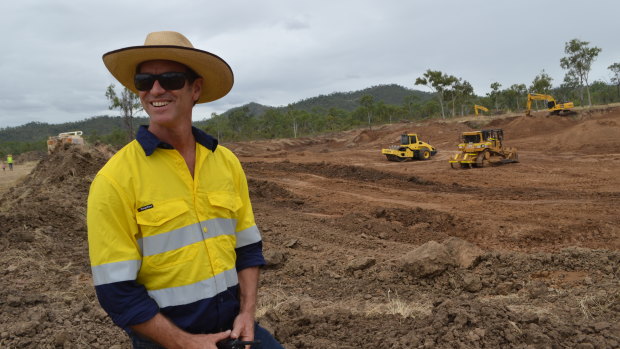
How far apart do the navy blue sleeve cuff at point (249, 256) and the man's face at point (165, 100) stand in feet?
2.05

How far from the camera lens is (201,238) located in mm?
1779

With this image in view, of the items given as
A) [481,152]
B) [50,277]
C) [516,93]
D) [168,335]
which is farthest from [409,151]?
[516,93]

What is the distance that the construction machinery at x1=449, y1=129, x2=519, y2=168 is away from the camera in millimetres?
18312

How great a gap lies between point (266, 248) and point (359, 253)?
1522 millimetres

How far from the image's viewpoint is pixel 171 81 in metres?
1.80

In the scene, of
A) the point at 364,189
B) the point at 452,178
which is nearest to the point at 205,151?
the point at 364,189

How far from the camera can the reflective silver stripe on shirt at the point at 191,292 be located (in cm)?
167

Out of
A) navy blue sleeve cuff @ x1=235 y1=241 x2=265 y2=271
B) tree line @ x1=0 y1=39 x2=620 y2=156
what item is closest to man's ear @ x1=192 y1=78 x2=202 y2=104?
navy blue sleeve cuff @ x1=235 y1=241 x2=265 y2=271

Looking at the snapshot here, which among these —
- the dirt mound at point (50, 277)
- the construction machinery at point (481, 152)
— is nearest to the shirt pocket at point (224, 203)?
the dirt mound at point (50, 277)

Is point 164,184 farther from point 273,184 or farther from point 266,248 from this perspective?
point 273,184

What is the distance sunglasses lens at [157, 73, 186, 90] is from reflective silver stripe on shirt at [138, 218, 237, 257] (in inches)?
21.1

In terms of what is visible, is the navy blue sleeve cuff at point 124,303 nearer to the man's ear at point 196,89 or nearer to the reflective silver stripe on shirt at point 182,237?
the reflective silver stripe on shirt at point 182,237

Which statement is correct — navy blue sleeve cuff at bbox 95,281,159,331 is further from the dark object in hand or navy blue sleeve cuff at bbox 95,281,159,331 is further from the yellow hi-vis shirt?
the dark object in hand

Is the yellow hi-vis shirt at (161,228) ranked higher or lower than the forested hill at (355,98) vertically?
lower
